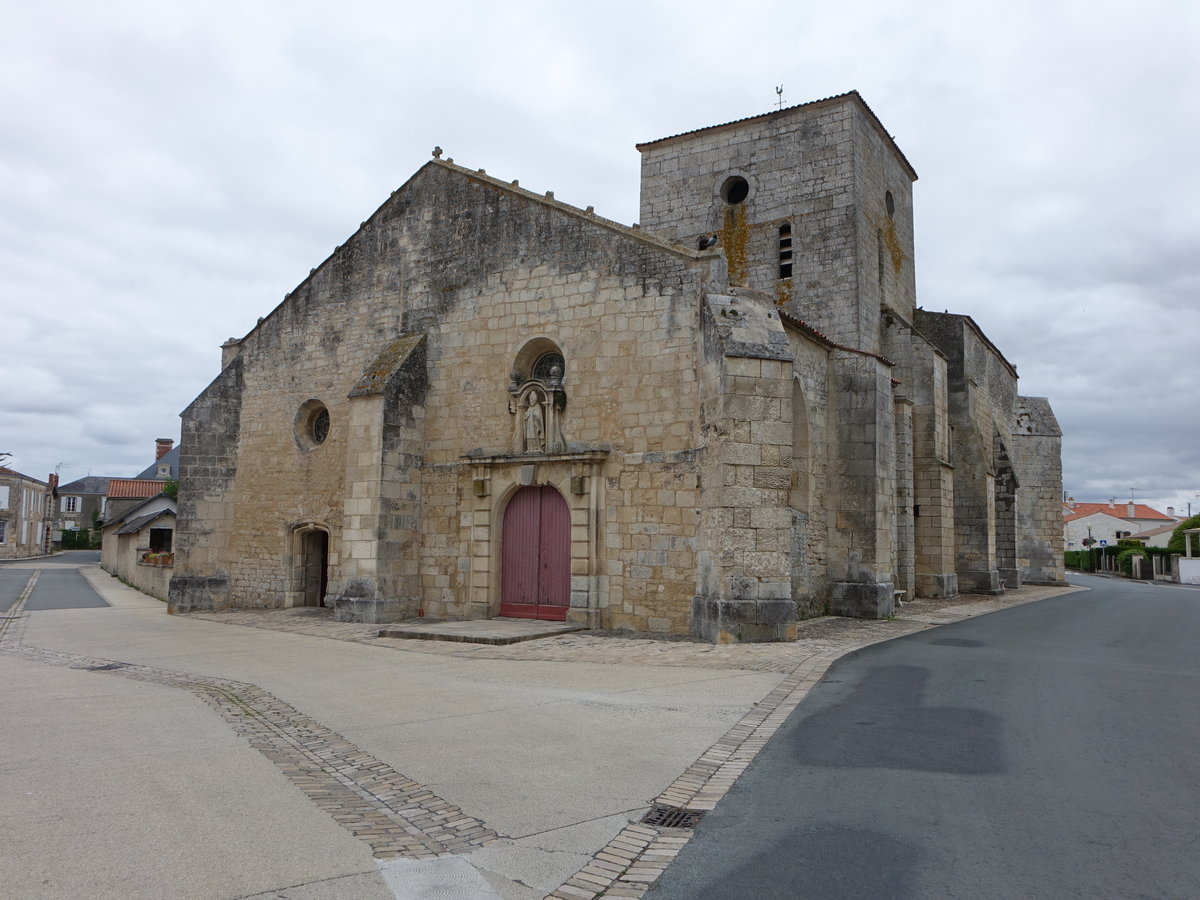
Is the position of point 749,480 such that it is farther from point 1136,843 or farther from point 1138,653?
point 1136,843

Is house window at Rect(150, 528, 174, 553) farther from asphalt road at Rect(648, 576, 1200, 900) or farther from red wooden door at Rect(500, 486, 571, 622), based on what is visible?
asphalt road at Rect(648, 576, 1200, 900)

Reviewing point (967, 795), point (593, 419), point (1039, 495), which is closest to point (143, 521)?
point (593, 419)

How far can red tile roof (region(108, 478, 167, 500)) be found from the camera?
50.4m

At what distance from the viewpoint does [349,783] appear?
15.9ft

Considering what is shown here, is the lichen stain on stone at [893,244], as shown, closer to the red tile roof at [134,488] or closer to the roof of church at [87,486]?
the red tile roof at [134,488]

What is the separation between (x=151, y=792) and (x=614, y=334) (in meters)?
9.45

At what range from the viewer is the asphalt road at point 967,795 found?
11.3 feet

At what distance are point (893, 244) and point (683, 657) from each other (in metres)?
15.0

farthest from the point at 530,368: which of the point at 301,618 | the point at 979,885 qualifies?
the point at 979,885

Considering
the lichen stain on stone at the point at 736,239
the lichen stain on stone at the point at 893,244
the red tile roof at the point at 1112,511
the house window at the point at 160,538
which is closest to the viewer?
the lichen stain on stone at the point at 736,239

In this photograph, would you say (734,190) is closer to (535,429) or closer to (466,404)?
(466,404)

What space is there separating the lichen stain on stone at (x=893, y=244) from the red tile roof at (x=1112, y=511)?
2724 inches

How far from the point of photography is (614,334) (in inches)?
504

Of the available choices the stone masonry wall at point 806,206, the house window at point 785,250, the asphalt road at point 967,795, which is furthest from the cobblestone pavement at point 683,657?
the house window at point 785,250
